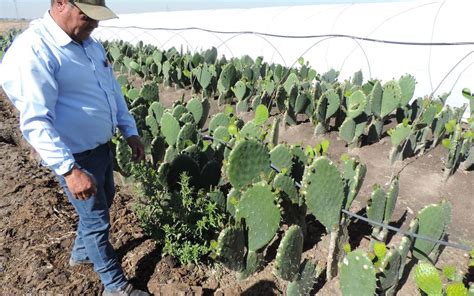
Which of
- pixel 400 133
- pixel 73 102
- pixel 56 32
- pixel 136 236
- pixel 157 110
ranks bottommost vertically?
pixel 136 236

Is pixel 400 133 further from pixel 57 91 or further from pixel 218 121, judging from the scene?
pixel 57 91

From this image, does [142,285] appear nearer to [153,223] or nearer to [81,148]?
[153,223]

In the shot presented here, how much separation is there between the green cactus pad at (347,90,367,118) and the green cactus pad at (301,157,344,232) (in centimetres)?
148

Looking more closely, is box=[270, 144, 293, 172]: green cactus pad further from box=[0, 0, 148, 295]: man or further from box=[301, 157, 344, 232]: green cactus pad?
box=[0, 0, 148, 295]: man

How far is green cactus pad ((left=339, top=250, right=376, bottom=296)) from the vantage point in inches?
57.1

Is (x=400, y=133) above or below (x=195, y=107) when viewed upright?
above

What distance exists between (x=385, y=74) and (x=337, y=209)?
3922 millimetres

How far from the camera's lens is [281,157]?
7.14ft

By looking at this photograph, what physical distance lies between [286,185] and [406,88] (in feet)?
6.79

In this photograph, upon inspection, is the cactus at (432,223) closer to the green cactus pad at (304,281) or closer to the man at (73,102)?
the green cactus pad at (304,281)

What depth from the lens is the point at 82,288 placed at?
1887 mm

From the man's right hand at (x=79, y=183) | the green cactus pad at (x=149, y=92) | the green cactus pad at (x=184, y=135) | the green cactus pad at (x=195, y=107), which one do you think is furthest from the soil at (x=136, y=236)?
the green cactus pad at (x=149, y=92)

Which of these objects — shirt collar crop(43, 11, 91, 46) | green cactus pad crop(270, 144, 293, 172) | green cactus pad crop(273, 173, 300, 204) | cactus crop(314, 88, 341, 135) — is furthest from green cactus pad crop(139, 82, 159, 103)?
shirt collar crop(43, 11, 91, 46)

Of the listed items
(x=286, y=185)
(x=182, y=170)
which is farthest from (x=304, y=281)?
(x=182, y=170)
